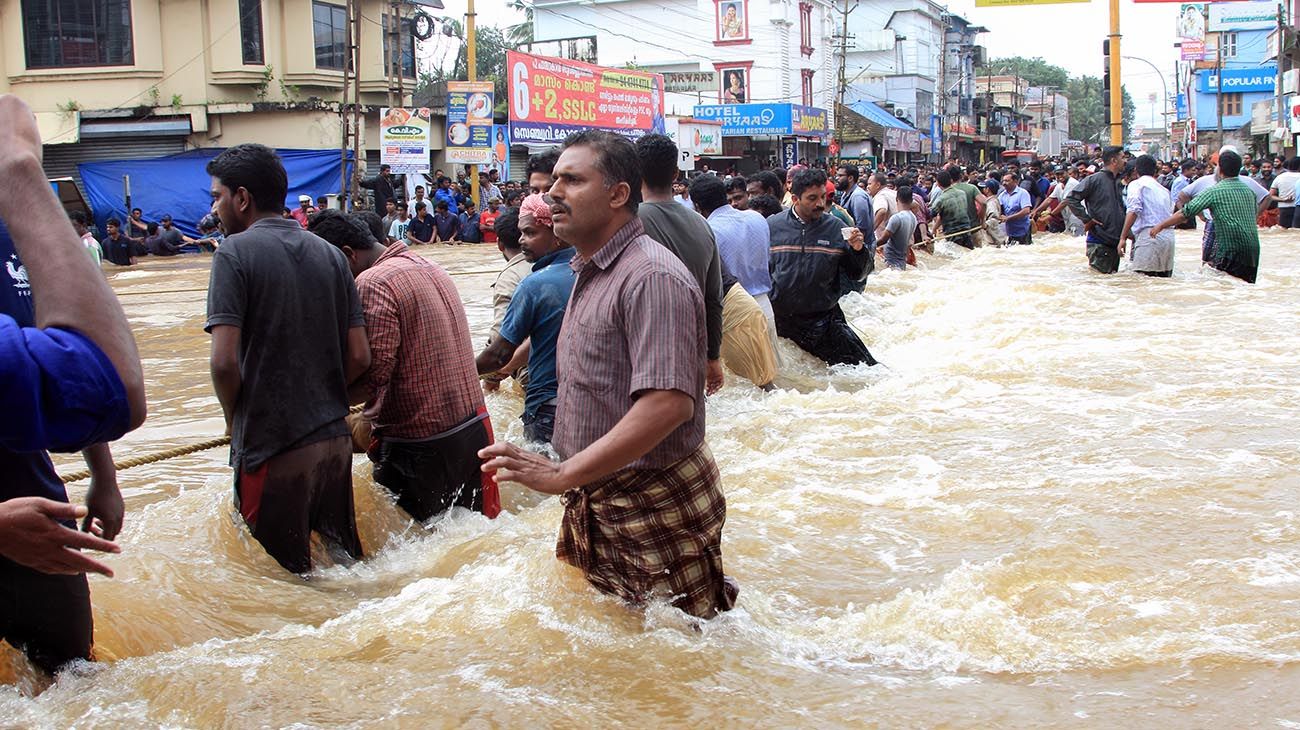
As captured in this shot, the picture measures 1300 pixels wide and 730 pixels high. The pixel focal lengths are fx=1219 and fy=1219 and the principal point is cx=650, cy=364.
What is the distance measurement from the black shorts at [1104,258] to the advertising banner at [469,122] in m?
15.9

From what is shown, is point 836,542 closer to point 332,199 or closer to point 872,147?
point 332,199

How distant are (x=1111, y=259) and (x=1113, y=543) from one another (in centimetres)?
1016

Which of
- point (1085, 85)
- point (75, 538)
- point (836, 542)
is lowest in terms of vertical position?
point (836, 542)

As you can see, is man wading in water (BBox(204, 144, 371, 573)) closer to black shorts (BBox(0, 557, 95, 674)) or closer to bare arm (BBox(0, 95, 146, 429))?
black shorts (BBox(0, 557, 95, 674))

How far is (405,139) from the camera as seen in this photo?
25938 mm

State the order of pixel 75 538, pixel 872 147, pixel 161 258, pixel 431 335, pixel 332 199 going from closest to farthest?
pixel 75 538 < pixel 431 335 < pixel 161 258 < pixel 332 199 < pixel 872 147

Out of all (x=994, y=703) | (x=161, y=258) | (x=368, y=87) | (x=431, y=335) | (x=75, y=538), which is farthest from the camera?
(x=368, y=87)

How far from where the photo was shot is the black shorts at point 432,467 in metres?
4.84

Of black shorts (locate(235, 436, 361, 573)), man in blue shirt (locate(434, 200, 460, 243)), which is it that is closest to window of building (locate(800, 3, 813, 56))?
man in blue shirt (locate(434, 200, 460, 243))

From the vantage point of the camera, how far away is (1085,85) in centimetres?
15100

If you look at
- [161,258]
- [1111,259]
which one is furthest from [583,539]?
[161,258]

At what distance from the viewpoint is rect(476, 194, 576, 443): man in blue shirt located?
5.30 meters

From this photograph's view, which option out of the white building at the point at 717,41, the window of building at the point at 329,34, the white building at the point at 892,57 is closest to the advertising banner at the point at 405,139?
the window of building at the point at 329,34

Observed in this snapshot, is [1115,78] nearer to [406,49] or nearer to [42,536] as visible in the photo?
[406,49]
